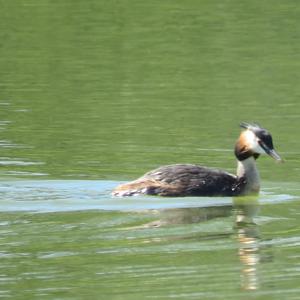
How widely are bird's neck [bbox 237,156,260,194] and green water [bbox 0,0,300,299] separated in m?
0.20

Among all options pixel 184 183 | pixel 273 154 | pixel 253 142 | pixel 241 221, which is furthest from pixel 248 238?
pixel 253 142

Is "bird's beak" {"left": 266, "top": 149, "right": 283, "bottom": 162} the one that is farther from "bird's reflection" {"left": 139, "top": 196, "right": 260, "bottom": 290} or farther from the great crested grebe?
"bird's reflection" {"left": 139, "top": 196, "right": 260, "bottom": 290}

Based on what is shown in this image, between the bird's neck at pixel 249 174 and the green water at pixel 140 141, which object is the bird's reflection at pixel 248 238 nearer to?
the green water at pixel 140 141

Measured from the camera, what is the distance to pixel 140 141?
63.6 feet

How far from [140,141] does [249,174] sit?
2921mm

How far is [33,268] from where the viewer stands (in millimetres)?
12234

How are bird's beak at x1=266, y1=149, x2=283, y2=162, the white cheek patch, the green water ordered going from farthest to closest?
the white cheek patch → bird's beak at x1=266, y1=149, x2=283, y2=162 → the green water

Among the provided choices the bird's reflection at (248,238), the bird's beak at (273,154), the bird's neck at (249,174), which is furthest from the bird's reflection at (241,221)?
the bird's beak at (273,154)

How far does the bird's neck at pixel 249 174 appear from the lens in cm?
1667

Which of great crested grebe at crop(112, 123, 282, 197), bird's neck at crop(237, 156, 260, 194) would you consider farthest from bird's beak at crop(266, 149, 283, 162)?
bird's neck at crop(237, 156, 260, 194)

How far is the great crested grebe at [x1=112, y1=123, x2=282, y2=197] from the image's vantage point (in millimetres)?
16109

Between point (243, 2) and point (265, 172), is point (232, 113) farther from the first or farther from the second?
point (243, 2)

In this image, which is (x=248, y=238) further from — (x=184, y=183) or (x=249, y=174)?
(x=249, y=174)

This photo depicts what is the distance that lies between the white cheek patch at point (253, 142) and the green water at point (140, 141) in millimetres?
471
